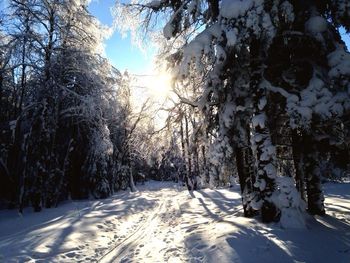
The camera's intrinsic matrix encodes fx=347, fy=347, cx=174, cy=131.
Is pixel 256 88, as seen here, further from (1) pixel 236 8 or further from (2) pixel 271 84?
(1) pixel 236 8

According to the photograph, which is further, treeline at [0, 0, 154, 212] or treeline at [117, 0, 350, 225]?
treeline at [0, 0, 154, 212]

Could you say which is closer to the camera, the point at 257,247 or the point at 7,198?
the point at 257,247

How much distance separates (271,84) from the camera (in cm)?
905

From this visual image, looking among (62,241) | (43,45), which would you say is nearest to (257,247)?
(62,241)

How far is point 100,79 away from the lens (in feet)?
64.7

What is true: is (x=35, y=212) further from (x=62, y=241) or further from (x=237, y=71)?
(x=237, y=71)

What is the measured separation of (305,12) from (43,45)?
1434 cm

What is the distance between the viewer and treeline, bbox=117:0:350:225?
8102mm

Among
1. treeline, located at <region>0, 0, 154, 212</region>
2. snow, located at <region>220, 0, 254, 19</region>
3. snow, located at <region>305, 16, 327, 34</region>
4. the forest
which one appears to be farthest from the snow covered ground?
treeline, located at <region>0, 0, 154, 212</region>

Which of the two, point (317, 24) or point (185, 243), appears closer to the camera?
point (317, 24)

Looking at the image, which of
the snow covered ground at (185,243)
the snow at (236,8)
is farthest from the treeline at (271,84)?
the snow covered ground at (185,243)

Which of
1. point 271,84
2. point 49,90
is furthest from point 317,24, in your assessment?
point 49,90

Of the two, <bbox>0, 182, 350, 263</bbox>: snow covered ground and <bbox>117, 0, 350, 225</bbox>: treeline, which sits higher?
<bbox>117, 0, 350, 225</bbox>: treeline

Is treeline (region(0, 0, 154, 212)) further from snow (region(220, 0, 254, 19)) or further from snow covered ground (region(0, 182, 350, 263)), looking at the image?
snow (region(220, 0, 254, 19))
